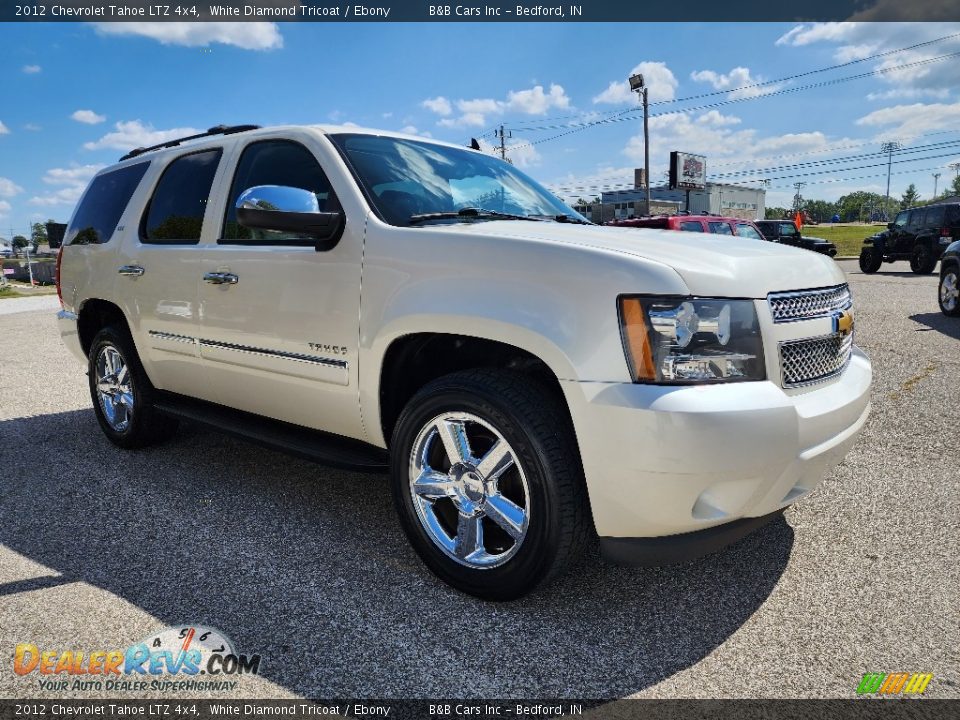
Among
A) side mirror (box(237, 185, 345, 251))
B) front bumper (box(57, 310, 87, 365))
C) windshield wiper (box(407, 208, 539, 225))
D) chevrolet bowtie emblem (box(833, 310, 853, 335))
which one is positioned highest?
side mirror (box(237, 185, 345, 251))

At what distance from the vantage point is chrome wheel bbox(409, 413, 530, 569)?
8.45ft

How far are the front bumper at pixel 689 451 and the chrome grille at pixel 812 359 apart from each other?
87 mm

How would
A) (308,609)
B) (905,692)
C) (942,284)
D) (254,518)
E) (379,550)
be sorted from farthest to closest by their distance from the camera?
(942,284)
(254,518)
(379,550)
(308,609)
(905,692)

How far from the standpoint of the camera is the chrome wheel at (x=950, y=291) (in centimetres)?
992

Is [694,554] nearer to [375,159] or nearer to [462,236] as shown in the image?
[462,236]

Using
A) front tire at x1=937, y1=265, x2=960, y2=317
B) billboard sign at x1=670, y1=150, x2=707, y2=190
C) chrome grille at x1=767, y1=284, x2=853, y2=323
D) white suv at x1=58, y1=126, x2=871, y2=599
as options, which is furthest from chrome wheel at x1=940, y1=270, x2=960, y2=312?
billboard sign at x1=670, y1=150, x2=707, y2=190

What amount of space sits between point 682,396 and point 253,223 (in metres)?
1.81

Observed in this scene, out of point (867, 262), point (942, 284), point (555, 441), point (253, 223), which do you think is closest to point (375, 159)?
point (253, 223)

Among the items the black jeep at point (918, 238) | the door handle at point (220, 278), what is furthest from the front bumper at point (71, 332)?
the black jeep at point (918, 238)

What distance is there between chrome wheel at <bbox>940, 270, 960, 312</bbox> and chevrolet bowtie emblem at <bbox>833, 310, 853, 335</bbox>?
8.74 metres

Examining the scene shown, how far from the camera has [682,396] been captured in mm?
2160

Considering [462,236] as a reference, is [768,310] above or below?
below

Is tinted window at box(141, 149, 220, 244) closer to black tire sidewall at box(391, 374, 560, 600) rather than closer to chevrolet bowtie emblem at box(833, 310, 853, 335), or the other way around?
black tire sidewall at box(391, 374, 560, 600)

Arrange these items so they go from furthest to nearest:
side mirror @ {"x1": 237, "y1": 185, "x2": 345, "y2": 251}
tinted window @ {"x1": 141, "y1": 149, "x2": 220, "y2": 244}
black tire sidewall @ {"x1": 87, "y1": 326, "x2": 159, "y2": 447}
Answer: black tire sidewall @ {"x1": 87, "y1": 326, "x2": 159, "y2": 447}, tinted window @ {"x1": 141, "y1": 149, "x2": 220, "y2": 244}, side mirror @ {"x1": 237, "y1": 185, "x2": 345, "y2": 251}
